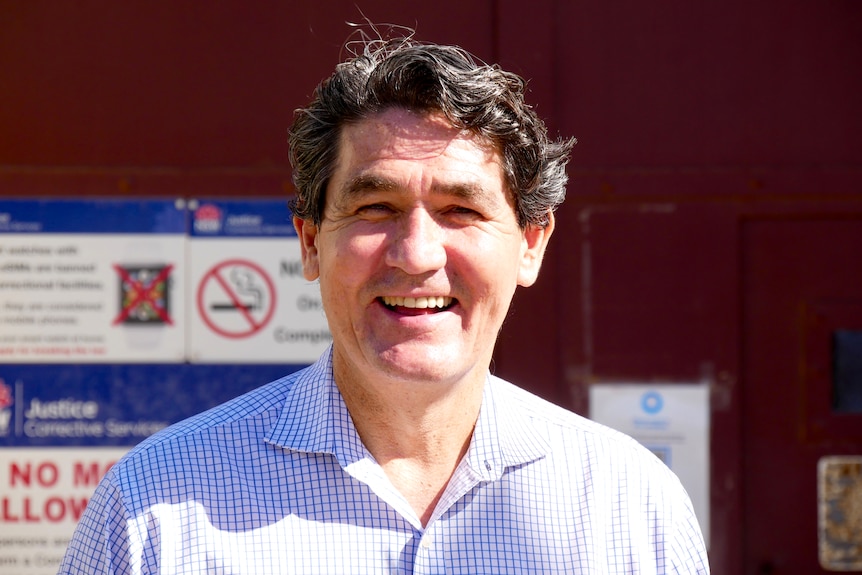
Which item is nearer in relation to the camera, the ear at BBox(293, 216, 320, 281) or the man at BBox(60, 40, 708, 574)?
the man at BBox(60, 40, 708, 574)

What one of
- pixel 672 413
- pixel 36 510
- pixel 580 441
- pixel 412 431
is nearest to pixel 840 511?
pixel 672 413

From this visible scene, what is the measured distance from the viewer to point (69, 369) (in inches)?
104

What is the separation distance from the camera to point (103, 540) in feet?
4.28

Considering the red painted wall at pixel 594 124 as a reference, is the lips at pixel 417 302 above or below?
below

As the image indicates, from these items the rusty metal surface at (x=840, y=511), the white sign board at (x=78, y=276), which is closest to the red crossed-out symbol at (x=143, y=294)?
the white sign board at (x=78, y=276)

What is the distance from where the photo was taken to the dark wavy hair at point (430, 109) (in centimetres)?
139

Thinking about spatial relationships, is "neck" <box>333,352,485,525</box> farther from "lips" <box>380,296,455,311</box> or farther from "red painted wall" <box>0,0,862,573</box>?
"red painted wall" <box>0,0,862,573</box>

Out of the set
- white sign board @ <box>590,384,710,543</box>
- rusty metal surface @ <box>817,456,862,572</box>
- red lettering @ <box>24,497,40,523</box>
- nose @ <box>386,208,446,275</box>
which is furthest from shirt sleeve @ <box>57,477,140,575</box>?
rusty metal surface @ <box>817,456,862,572</box>

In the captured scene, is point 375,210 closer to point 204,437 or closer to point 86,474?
point 204,437

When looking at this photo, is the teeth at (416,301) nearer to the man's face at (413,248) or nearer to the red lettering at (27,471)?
the man's face at (413,248)

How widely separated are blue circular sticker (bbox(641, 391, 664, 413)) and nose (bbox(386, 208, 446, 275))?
1395 millimetres

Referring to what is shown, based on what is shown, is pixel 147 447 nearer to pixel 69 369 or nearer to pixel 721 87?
pixel 69 369

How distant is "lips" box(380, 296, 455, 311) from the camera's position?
1.38 m

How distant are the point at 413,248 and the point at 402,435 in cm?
29
